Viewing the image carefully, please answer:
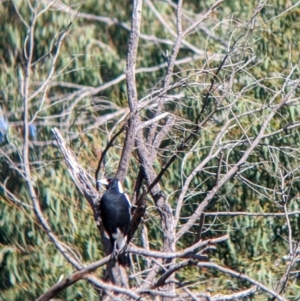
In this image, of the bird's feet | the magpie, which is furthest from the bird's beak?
the bird's feet

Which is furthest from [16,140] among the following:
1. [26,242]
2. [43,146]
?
[26,242]

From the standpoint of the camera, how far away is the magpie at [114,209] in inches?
207

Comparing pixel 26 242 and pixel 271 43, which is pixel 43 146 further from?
pixel 271 43

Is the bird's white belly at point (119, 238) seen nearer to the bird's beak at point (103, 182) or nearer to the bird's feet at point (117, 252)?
the bird's feet at point (117, 252)

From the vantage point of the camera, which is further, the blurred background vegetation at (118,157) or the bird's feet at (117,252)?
the blurred background vegetation at (118,157)

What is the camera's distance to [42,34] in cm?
781

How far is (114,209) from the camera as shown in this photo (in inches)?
216

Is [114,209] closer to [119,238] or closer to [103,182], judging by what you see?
[103,182]

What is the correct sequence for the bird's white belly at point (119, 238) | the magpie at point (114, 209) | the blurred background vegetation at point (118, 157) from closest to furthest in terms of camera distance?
the bird's white belly at point (119, 238) < the magpie at point (114, 209) < the blurred background vegetation at point (118, 157)

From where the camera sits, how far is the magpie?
A: 5254 mm

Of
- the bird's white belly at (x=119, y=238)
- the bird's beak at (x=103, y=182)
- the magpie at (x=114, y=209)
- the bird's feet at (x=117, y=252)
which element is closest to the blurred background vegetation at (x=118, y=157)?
the magpie at (x=114, y=209)

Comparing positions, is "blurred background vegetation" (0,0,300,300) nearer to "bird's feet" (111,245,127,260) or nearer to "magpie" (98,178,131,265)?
"magpie" (98,178,131,265)

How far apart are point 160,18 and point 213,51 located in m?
1.03

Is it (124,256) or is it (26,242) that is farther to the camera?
(26,242)
